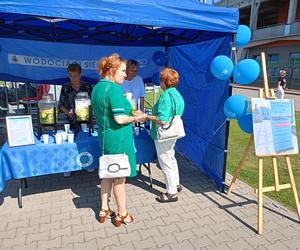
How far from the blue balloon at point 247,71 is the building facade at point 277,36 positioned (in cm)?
1786

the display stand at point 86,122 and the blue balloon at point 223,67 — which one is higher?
the blue balloon at point 223,67

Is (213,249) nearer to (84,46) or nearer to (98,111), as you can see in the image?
(98,111)

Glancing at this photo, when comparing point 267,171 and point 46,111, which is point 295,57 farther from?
point 46,111

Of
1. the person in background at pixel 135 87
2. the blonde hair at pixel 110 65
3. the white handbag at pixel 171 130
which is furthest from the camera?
the person in background at pixel 135 87

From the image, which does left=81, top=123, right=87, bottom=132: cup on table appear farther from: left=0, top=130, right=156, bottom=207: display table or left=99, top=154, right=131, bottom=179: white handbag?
left=99, top=154, right=131, bottom=179: white handbag

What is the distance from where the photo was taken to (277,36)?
23719 millimetres

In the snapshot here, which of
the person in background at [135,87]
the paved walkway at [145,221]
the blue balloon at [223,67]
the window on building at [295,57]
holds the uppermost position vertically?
the window on building at [295,57]

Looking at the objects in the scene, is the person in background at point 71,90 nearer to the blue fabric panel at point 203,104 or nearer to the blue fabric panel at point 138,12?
the blue fabric panel at point 138,12

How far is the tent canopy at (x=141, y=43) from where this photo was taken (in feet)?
8.84

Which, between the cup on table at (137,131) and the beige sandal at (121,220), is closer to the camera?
the beige sandal at (121,220)

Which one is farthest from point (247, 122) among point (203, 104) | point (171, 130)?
point (203, 104)

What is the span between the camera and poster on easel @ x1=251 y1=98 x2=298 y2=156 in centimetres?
286

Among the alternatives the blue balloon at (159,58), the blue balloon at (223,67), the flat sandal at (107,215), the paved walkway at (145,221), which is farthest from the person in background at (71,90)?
the blue balloon at (159,58)

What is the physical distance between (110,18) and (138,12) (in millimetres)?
315
